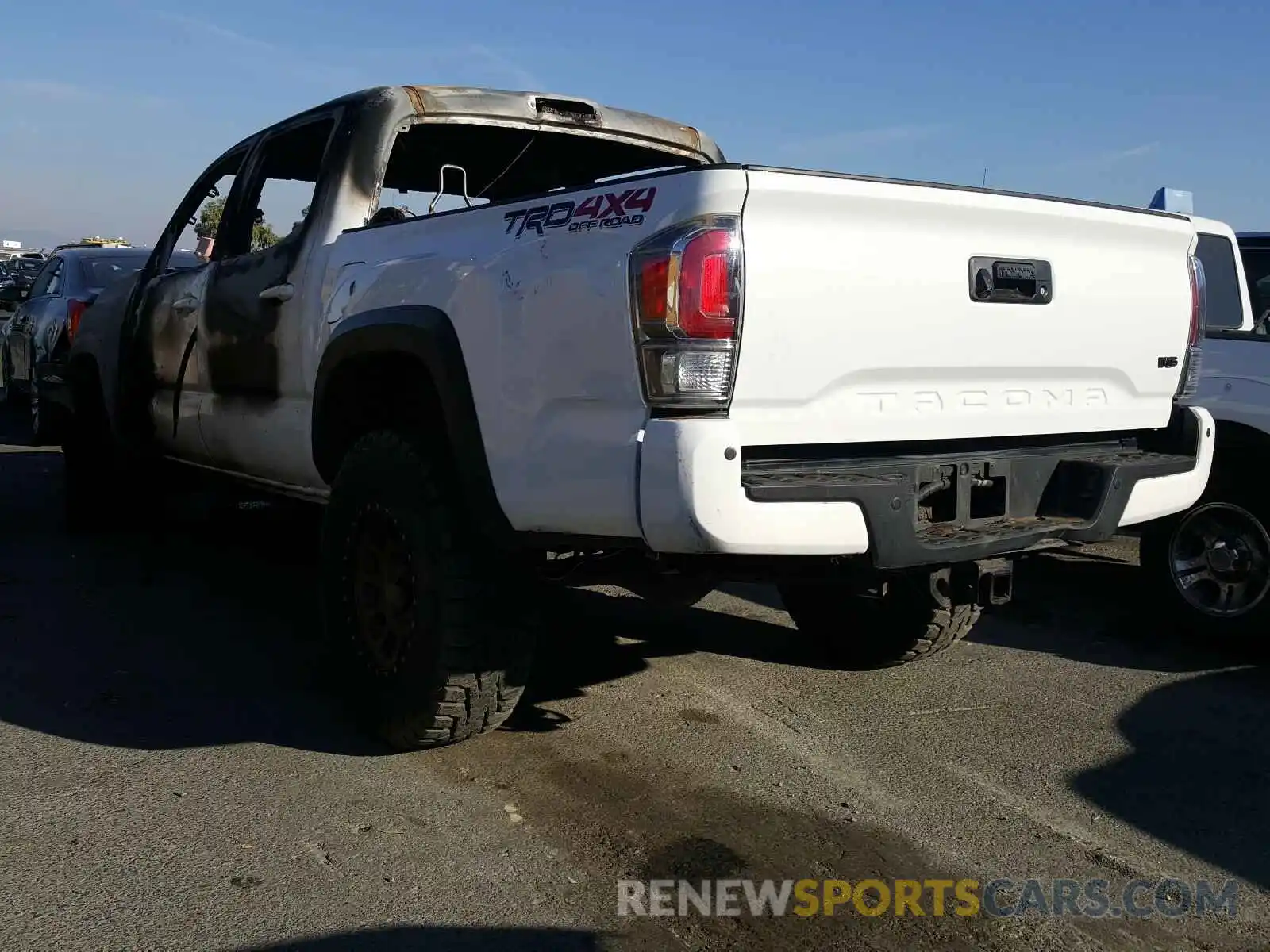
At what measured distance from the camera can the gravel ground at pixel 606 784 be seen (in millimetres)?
2809

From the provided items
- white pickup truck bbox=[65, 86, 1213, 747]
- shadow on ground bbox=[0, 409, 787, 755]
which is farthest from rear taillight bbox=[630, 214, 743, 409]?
shadow on ground bbox=[0, 409, 787, 755]

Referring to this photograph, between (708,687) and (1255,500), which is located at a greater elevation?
(1255,500)

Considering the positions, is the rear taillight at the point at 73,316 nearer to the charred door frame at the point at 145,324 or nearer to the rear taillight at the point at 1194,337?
the charred door frame at the point at 145,324

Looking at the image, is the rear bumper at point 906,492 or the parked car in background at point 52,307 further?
the parked car in background at point 52,307

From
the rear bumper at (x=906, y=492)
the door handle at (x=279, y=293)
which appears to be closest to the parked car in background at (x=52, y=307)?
the door handle at (x=279, y=293)

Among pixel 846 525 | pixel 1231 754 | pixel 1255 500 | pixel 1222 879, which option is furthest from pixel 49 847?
pixel 1255 500

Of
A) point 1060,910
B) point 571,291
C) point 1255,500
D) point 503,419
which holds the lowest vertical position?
point 1060,910

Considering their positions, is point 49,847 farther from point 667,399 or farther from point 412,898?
point 667,399

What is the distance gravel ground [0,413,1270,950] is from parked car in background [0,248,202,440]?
2.87m

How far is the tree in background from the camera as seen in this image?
5.09 metres

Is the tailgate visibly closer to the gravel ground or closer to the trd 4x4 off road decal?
the trd 4x4 off road decal

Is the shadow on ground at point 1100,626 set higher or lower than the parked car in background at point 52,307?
lower

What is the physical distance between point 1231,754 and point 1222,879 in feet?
3.30

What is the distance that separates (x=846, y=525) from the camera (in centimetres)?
296
